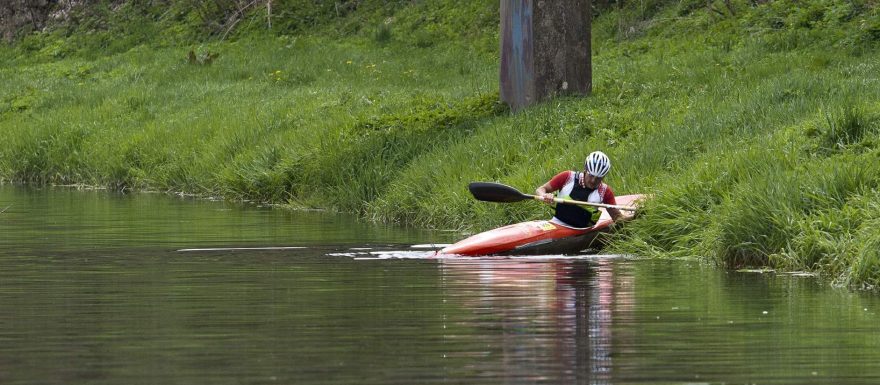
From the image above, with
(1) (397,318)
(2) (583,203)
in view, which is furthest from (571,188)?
(1) (397,318)

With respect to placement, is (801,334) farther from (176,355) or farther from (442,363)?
(176,355)

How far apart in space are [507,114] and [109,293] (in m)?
10.8

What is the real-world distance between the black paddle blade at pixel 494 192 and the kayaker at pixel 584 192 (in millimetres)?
242

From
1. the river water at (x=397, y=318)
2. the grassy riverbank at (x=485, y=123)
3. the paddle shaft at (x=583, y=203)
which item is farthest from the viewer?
the paddle shaft at (x=583, y=203)

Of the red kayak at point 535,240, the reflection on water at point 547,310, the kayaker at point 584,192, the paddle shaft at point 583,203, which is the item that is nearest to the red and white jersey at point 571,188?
the kayaker at point 584,192

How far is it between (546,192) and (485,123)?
198 inches

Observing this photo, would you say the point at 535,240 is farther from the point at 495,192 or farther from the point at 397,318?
the point at 397,318

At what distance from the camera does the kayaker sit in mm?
Answer: 16734

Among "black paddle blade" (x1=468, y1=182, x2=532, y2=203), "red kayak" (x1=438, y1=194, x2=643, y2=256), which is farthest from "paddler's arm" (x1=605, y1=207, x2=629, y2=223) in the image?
"black paddle blade" (x1=468, y1=182, x2=532, y2=203)

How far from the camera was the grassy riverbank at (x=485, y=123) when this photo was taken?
49.2 ft

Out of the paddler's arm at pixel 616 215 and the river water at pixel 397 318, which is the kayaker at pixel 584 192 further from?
the river water at pixel 397 318

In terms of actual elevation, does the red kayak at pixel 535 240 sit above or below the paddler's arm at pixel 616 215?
below

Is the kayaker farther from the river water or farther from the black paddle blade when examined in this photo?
the river water

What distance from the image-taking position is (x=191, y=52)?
33.7m
